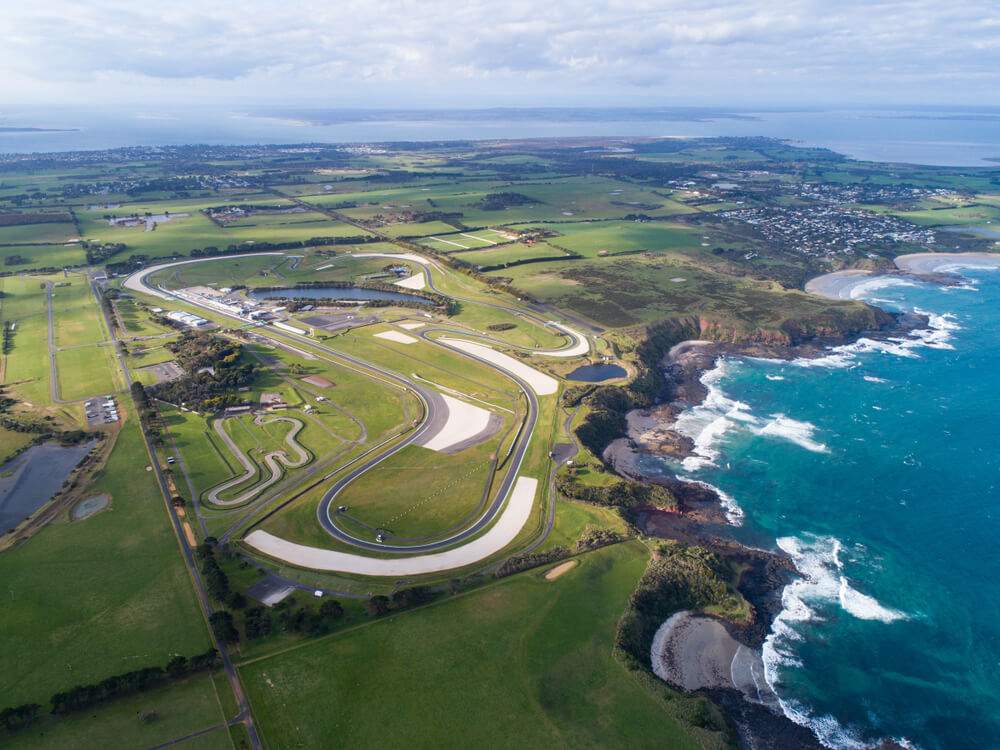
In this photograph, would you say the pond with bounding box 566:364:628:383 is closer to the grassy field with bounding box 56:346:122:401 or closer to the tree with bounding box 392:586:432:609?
the tree with bounding box 392:586:432:609

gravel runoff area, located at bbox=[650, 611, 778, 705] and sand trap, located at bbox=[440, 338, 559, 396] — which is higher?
sand trap, located at bbox=[440, 338, 559, 396]

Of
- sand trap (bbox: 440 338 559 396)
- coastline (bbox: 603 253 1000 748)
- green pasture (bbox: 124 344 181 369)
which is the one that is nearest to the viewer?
coastline (bbox: 603 253 1000 748)

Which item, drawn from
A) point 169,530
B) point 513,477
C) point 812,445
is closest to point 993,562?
point 812,445

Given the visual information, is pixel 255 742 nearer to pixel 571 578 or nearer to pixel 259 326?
pixel 571 578

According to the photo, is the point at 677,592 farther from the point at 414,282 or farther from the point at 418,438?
the point at 414,282

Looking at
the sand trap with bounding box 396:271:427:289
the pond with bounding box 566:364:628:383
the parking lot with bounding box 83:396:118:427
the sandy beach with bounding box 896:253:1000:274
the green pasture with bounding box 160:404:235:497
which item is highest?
the sandy beach with bounding box 896:253:1000:274

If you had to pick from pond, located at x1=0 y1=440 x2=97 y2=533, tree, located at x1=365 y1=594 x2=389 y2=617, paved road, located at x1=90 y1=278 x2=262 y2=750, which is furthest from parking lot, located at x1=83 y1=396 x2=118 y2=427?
tree, located at x1=365 y1=594 x2=389 y2=617

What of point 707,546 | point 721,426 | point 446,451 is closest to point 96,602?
point 446,451
